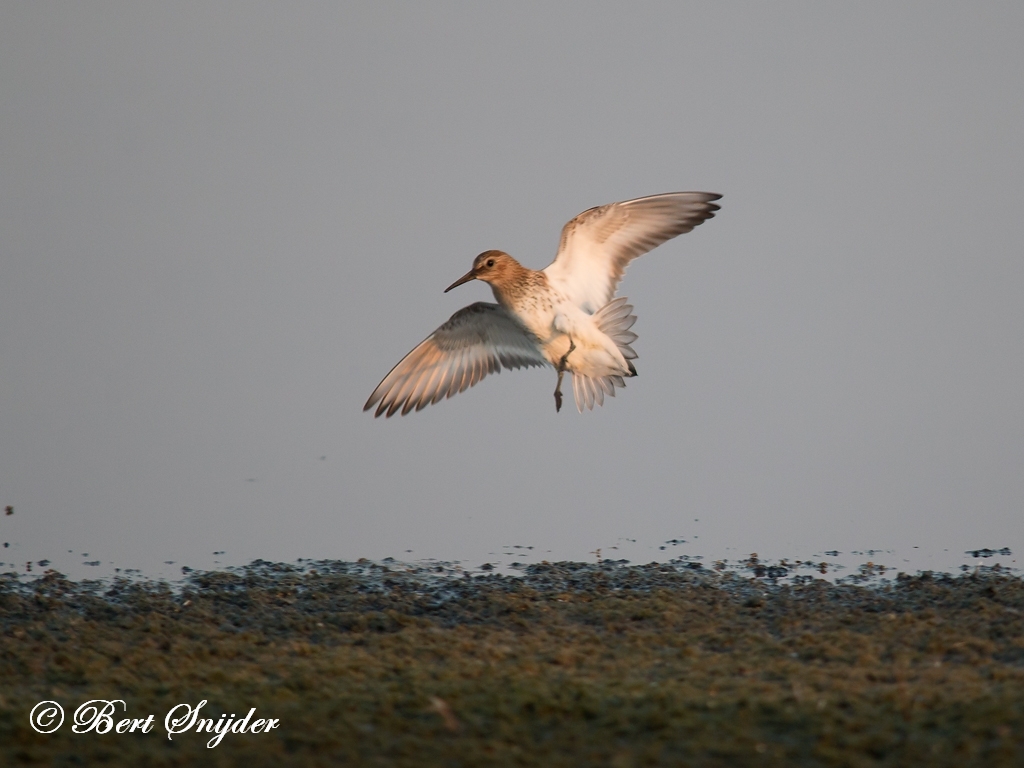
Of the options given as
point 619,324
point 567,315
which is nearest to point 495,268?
point 567,315

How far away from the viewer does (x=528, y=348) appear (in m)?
7.80

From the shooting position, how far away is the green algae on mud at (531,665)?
10.7 ft

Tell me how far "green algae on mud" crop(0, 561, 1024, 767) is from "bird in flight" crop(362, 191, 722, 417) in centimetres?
175

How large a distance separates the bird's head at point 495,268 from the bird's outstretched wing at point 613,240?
26 centimetres

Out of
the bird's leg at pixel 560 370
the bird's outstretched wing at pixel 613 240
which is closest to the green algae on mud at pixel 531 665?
the bird's leg at pixel 560 370

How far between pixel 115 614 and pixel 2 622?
1.54 ft

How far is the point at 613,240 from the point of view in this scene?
24.0ft

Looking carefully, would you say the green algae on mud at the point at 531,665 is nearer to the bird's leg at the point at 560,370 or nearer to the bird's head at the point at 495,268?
the bird's leg at the point at 560,370

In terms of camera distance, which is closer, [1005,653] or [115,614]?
[1005,653]

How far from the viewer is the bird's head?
750 centimetres

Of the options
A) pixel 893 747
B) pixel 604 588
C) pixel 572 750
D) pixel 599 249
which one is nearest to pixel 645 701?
pixel 572 750

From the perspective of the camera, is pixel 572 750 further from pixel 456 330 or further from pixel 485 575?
pixel 456 330

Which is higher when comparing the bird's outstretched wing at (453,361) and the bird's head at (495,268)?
the bird's head at (495,268)

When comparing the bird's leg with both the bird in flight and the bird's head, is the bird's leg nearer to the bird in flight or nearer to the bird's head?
the bird in flight
